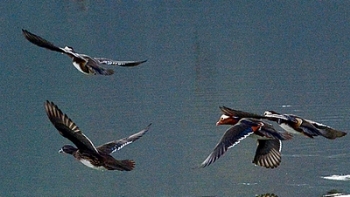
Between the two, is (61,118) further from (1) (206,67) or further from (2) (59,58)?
(2) (59,58)

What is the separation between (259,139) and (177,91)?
280 inches

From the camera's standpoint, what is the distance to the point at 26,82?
19.6 metres

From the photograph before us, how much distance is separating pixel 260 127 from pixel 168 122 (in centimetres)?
472

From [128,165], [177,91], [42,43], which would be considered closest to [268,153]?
[128,165]

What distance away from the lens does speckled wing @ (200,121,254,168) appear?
9.10 m

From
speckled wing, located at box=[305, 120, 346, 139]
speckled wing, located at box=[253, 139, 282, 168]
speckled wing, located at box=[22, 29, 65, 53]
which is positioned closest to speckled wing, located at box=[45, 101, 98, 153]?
speckled wing, located at box=[22, 29, 65, 53]

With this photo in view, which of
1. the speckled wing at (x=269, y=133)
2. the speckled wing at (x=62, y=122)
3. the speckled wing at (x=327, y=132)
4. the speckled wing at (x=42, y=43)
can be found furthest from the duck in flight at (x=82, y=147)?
the speckled wing at (x=327, y=132)

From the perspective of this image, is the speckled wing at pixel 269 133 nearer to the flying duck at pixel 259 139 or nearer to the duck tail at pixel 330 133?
the flying duck at pixel 259 139

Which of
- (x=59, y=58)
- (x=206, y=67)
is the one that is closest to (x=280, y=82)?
(x=206, y=67)

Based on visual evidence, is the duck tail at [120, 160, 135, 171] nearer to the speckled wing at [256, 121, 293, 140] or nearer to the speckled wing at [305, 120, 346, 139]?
the speckled wing at [256, 121, 293, 140]

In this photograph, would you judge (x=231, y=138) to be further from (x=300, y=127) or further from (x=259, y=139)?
(x=259, y=139)

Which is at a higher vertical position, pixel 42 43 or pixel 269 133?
pixel 42 43

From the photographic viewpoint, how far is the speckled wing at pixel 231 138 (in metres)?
9.10

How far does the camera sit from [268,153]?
10.4 meters
